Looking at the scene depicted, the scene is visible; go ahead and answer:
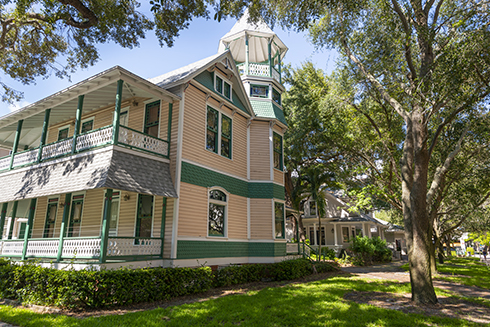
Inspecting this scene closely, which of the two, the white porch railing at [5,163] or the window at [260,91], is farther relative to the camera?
the window at [260,91]

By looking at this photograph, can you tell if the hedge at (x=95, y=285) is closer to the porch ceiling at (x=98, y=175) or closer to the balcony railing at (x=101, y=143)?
the porch ceiling at (x=98, y=175)

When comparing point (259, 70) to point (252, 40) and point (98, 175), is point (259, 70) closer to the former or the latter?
point (252, 40)

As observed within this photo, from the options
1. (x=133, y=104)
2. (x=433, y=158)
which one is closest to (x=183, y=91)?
(x=133, y=104)

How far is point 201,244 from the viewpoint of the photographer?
485 inches

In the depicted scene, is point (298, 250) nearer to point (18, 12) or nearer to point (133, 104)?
point (133, 104)

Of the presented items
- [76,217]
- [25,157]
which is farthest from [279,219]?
[25,157]

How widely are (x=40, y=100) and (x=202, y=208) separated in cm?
809

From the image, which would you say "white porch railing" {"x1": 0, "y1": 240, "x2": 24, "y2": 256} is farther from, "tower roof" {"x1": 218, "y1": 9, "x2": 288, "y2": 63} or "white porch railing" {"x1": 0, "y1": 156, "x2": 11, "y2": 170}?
"tower roof" {"x1": 218, "y1": 9, "x2": 288, "y2": 63}

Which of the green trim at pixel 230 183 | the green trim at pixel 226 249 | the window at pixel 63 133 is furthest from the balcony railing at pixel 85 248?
the window at pixel 63 133

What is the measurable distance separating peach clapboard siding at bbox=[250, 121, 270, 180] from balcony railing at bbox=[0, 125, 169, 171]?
226 inches

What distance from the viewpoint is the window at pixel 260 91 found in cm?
1794

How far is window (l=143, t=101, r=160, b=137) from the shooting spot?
1296 centimetres

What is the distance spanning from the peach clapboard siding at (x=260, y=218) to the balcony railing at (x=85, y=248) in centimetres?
583

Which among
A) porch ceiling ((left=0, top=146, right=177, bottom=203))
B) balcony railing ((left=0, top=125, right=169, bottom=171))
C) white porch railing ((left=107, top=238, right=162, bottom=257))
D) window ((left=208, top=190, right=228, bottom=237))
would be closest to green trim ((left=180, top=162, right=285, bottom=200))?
window ((left=208, top=190, right=228, bottom=237))
